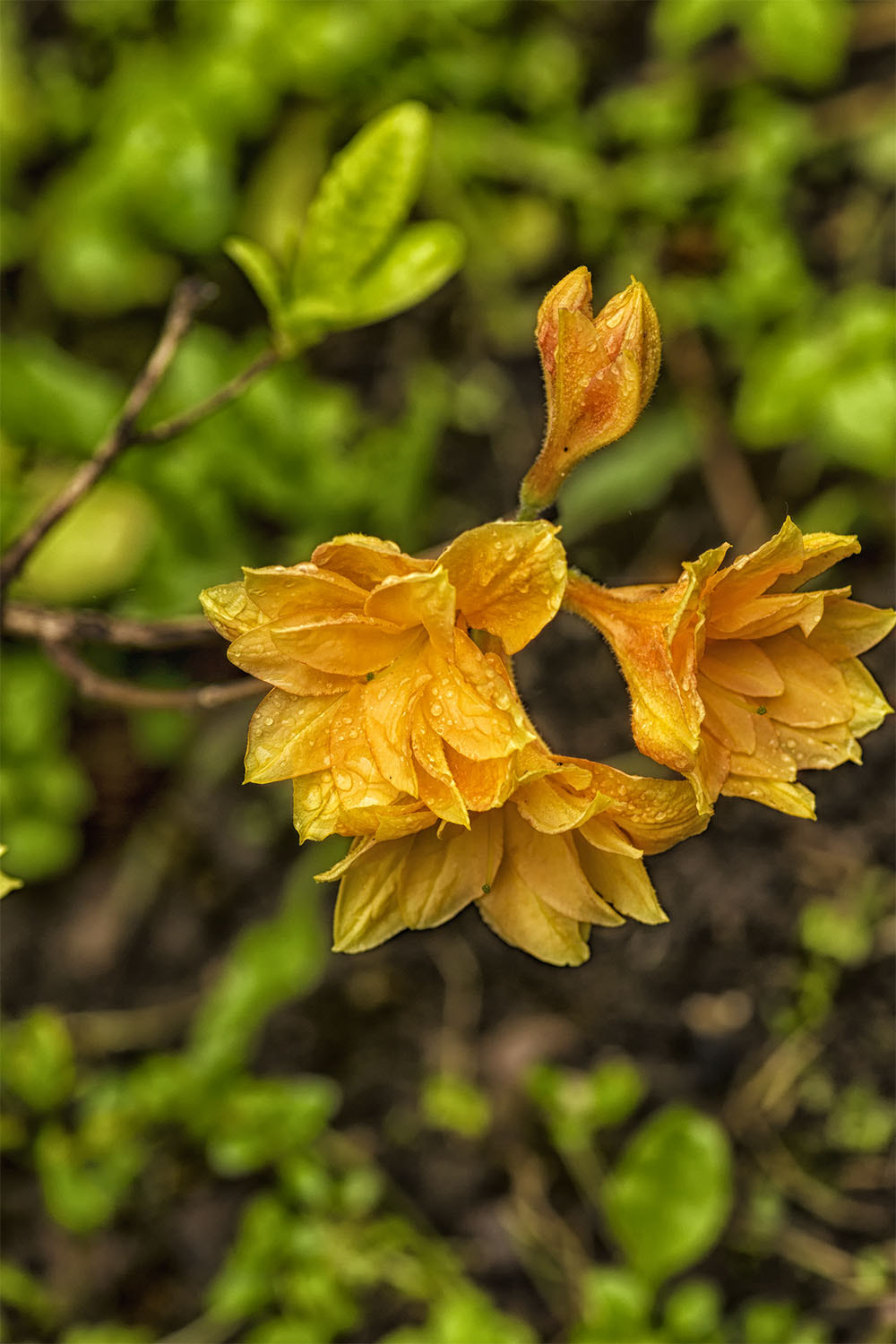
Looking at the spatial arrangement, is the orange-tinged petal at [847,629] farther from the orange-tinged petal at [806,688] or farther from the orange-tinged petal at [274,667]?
the orange-tinged petal at [274,667]

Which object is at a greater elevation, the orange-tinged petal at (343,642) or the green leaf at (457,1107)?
the orange-tinged petal at (343,642)

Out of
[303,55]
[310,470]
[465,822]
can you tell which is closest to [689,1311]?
[465,822]

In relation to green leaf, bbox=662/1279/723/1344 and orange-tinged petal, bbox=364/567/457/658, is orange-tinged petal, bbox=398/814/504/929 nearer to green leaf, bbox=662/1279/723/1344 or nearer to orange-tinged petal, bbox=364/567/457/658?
orange-tinged petal, bbox=364/567/457/658

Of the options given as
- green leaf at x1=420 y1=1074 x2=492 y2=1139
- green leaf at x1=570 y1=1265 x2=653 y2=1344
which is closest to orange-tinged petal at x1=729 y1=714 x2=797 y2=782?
green leaf at x1=570 y1=1265 x2=653 y2=1344

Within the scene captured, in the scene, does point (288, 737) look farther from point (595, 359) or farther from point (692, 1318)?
point (692, 1318)

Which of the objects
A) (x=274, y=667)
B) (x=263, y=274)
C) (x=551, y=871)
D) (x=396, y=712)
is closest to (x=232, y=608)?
(x=274, y=667)

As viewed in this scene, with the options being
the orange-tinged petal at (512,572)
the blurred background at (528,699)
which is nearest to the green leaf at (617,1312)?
the blurred background at (528,699)

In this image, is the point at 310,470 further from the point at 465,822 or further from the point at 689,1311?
the point at 689,1311
